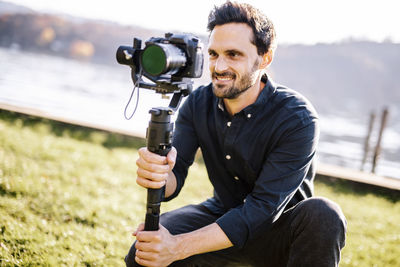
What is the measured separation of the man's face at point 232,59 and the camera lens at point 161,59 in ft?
1.57

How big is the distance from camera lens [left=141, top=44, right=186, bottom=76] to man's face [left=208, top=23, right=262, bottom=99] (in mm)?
479

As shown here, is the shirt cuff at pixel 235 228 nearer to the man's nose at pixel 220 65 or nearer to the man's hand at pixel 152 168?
the man's hand at pixel 152 168

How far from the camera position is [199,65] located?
1.49 metres

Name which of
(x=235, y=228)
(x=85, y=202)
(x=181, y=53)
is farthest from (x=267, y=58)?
(x=85, y=202)

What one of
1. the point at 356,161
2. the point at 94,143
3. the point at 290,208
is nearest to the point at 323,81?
the point at 356,161

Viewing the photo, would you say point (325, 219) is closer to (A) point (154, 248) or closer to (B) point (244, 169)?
(B) point (244, 169)

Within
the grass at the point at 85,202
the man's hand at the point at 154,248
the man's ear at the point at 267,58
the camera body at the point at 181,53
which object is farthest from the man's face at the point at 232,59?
the grass at the point at 85,202

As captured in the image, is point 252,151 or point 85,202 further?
point 85,202

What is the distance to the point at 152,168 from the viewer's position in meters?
1.42

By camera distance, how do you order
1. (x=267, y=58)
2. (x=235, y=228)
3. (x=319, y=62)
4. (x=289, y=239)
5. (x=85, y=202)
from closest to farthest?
(x=235, y=228) < (x=289, y=239) < (x=267, y=58) < (x=85, y=202) < (x=319, y=62)

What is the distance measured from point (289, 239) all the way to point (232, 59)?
36.8 inches

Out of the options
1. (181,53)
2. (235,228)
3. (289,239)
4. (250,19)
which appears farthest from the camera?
(250,19)

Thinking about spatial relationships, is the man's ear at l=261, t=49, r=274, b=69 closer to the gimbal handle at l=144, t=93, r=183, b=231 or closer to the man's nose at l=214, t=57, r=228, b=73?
the man's nose at l=214, t=57, r=228, b=73

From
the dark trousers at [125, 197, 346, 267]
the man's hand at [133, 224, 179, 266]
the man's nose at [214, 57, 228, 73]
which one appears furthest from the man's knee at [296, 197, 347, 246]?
the man's nose at [214, 57, 228, 73]
